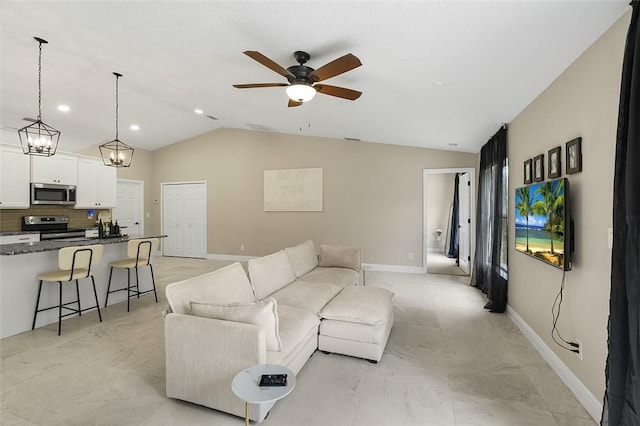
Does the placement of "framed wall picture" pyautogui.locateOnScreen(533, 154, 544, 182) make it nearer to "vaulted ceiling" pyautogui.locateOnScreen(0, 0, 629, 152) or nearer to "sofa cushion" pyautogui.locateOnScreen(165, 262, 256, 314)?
"vaulted ceiling" pyautogui.locateOnScreen(0, 0, 629, 152)

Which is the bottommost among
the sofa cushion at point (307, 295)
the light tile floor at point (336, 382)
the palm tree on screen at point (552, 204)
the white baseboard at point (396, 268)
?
the light tile floor at point (336, 382)

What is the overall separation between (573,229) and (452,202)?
689 centimetres

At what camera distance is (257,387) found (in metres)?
1.55

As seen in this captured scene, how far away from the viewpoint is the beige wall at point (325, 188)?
654cm

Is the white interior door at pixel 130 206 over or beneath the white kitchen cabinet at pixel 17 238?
over

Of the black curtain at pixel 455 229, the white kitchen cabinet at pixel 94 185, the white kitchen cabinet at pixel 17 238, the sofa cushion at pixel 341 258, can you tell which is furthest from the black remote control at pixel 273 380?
the black curtain at pixel 455 229

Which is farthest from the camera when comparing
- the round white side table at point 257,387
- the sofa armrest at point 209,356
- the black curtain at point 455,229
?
the black curtain at point 455,229

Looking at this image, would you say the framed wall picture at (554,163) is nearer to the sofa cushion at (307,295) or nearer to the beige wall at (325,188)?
the sofa cushion at (307,295)

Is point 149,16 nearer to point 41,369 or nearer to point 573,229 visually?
point 41,369

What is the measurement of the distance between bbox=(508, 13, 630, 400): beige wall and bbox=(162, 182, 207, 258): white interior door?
7.51 meters

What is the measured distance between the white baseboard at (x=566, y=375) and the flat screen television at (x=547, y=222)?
83 cm

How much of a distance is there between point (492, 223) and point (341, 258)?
2.24 metres

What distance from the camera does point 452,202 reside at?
898 cm

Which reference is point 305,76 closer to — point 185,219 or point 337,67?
point 337,67
